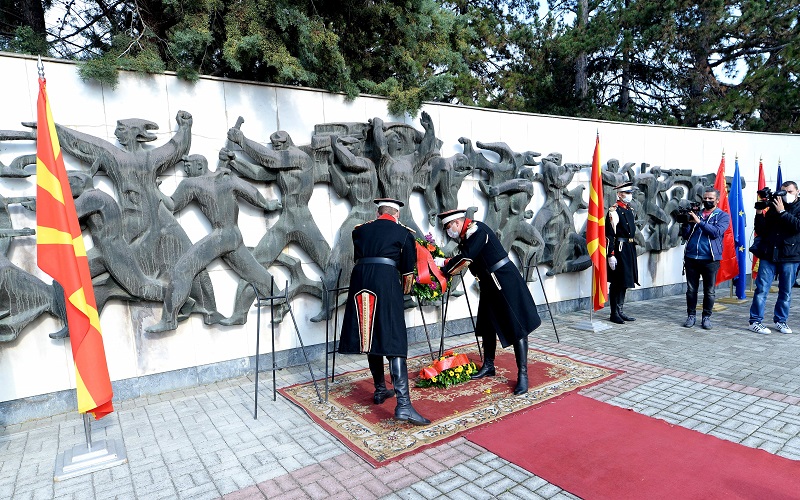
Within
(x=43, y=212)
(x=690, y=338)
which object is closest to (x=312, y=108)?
(x=43, y=212)

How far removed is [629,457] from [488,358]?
1858mm

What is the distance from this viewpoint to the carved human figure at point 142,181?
4484mm

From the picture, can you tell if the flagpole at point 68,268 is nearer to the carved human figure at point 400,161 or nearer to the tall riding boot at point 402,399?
the tall riding boot at point 402,399

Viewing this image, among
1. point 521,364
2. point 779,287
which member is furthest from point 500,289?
point 779,287

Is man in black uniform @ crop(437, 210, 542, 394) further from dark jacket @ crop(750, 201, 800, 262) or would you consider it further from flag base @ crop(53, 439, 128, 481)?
dark jacket @ crop(750, 201, 800, 262)

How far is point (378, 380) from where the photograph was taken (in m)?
4.47

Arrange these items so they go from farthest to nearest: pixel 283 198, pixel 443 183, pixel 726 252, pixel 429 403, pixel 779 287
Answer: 1. pixel 726 252
2. pixel 443 183
3. pixel 779 287
4. pixel 283 198
5. pixel 429 403

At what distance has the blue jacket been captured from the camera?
6.75 metres

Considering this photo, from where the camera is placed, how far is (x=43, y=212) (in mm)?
3439

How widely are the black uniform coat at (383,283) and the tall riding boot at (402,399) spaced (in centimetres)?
10

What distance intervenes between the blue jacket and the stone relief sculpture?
213cm

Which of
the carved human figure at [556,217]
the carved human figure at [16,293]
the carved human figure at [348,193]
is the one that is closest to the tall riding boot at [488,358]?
the carved human figure at [348,193]

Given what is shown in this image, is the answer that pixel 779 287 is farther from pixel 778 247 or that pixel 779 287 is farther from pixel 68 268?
pixel 68 268

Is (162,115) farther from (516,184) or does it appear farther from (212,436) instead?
(516,184)
